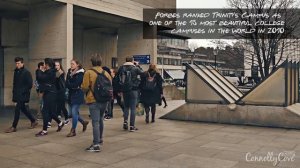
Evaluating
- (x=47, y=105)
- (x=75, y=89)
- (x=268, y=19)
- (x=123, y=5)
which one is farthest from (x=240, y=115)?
(x=268, y=19)

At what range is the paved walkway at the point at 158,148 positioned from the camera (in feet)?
19.1

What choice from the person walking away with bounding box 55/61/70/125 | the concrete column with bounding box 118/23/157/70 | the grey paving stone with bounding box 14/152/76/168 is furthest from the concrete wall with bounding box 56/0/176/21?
the grey paving stone with bounding box 14/152/76/168

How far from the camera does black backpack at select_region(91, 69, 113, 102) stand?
21.6 feet

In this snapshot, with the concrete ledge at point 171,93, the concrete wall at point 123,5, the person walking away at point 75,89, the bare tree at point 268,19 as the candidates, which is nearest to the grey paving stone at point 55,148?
the person walking away at point 75,89

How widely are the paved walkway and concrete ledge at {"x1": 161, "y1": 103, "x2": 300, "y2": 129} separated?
36 cm

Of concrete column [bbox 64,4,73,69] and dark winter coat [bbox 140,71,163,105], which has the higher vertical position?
concrete column [bbox 64,4,73,69]

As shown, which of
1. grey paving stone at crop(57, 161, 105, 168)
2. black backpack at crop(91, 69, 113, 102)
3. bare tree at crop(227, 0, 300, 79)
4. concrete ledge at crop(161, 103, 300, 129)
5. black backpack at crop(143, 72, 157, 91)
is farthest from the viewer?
bare tree at crop(227, 0, 300, 79)

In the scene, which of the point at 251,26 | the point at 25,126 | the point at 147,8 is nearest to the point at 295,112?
the point at 25,126

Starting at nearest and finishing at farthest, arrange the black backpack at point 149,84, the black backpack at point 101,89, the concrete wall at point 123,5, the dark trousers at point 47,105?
the black backpack at point 101,89 < the dark trousers at point 47,105 < the black backpack at point 149,84 < the concrete wall at point 123,5

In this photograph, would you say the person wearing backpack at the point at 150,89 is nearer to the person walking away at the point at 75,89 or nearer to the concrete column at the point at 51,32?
the person walking away at the point at 75,89

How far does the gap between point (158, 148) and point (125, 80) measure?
90.7 inches

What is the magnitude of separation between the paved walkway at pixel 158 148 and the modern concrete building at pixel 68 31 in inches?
184

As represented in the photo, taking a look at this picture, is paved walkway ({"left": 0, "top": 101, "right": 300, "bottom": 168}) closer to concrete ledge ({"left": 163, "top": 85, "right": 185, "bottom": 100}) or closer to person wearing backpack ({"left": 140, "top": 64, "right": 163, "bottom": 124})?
person wearing backpack ({"left": 140, "top": 64, "right": 163, "bottom": 124})

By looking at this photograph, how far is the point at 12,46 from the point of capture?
15.9 meters
